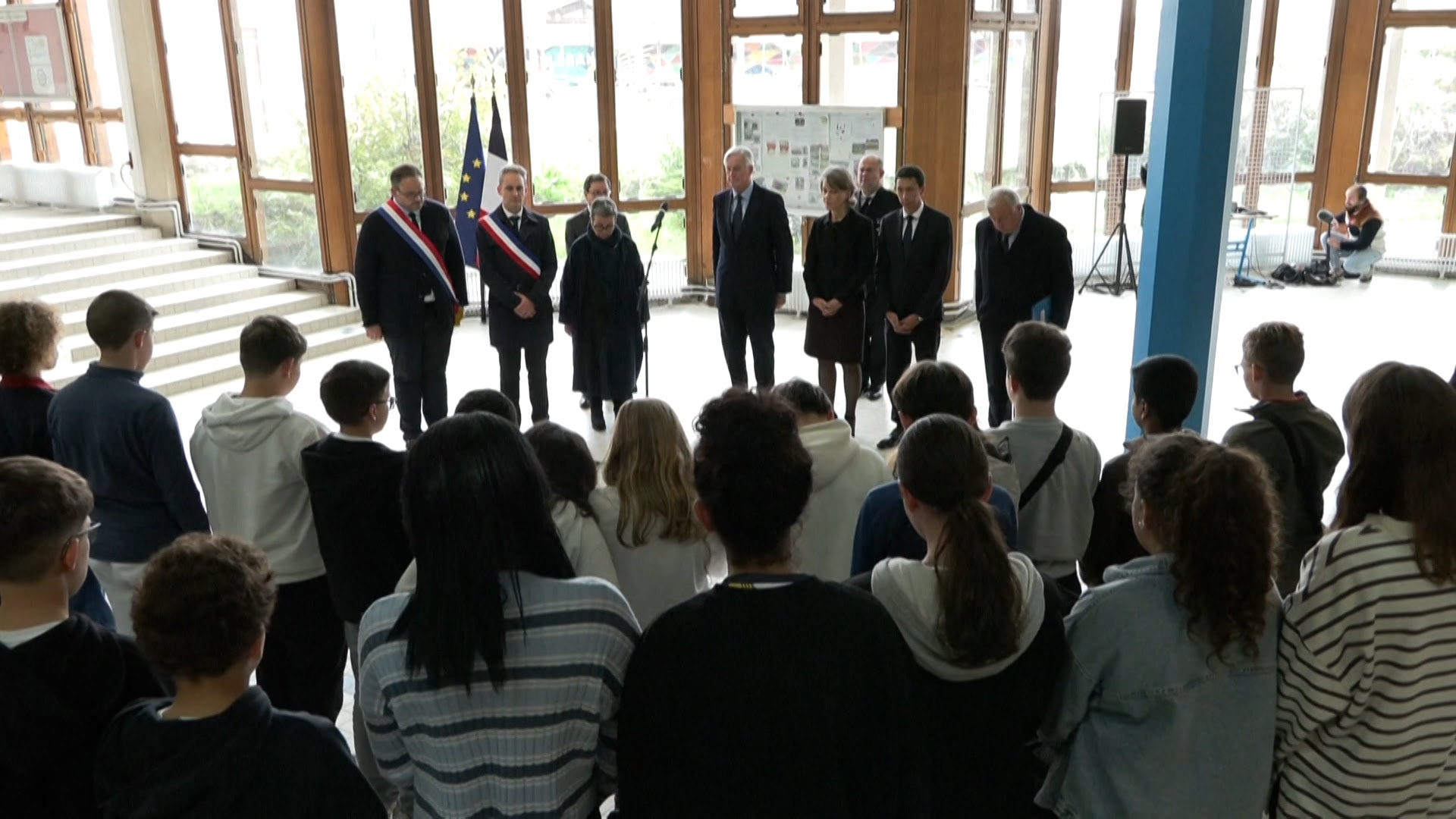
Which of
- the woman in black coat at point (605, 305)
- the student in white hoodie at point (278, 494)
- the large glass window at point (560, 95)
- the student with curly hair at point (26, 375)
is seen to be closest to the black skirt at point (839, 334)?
the woman in black coat at point (605, 305)

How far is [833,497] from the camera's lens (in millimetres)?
2916

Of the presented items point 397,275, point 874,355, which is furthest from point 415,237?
point 874,355

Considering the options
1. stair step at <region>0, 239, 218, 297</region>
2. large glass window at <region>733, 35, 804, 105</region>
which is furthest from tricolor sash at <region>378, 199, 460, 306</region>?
large glass window at <region>733, 35, 804, 105</region>

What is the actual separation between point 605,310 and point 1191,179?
3240 millimetres

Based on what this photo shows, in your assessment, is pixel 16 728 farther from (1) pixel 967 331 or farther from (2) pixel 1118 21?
(2) pixel 1118 21

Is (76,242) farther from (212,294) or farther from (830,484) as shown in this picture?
(830,484)

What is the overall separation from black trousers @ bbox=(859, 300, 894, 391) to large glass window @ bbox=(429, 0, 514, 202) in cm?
421

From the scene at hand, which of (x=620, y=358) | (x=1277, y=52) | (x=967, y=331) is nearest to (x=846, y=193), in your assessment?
(x=620, y=358)

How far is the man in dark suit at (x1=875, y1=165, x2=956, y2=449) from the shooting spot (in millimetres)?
6227

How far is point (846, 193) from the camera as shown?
627cm

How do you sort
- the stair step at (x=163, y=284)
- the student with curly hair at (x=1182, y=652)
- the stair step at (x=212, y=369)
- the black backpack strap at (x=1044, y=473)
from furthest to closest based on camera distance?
1. the stair step at (x=163, y=284)
2. the stair step at (x=212, y=369)
3. the black backpack strap at (x=1044, y=473)
4. the student with curly hair at (x=1182, y=652)

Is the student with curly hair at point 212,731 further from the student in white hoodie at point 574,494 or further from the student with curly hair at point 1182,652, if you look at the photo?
the student with curly hair at point 1182,652

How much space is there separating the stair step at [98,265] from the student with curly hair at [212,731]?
8322 millimetres

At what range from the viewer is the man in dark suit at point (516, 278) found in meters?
6.49
